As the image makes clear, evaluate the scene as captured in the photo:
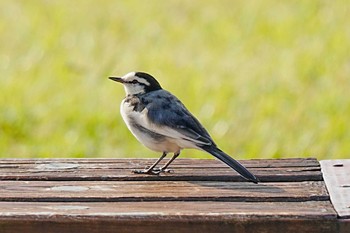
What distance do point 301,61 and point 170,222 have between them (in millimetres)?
6101

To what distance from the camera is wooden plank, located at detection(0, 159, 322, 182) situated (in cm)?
411

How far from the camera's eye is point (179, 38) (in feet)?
33.4

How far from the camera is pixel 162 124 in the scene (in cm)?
450

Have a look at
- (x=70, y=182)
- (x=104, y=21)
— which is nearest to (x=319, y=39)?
(x=104, y=21)

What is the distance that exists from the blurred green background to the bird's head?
103 inches

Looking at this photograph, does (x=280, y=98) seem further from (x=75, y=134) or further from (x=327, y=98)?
(x=75, y=134)

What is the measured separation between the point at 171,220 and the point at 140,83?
1581mm

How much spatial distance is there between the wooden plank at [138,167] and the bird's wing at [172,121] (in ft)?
0.42

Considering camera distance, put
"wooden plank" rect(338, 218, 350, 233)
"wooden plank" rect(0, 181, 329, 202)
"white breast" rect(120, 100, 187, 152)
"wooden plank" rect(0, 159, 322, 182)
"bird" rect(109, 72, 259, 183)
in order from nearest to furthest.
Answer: "wooden plank" rect(338, 218, 350, 233)
"wooden plank" rect(0, 181, 329, 202)
"wooden plank" rect(0, 159, 322, 182)
"bird" rect(109, 72, 259, 183)
"white breast" rect(120, 100, 187, 152)

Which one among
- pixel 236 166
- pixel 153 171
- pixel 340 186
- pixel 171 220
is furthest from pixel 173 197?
pixel 340 186

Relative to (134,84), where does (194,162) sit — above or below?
below

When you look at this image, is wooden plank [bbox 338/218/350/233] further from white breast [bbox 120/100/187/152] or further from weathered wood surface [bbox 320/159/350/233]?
white breast [bbox 120/100/187/152]

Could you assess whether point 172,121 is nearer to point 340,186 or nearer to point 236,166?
point 236,166

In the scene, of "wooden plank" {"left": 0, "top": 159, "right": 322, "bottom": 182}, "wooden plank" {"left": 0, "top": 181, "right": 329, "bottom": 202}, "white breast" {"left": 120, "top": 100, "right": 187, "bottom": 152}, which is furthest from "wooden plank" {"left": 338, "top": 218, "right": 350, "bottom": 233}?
"white breast" {"left": 120, "top": 100, "right": 187, "bottom": 152}
